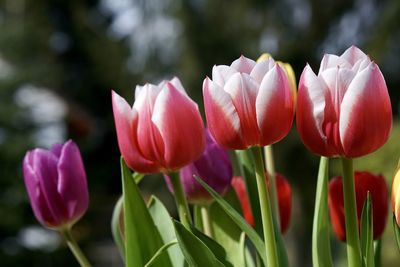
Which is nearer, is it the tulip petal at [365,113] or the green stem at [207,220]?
the tulip petal at [365,113]

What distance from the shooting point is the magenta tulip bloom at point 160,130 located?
1.80 feet

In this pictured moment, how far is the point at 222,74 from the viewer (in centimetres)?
54

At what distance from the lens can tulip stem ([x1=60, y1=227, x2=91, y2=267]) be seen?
1.97 feet

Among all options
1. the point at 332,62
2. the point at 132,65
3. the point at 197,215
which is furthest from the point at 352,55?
the point at 132,65

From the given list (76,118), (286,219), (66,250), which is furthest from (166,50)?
(286,219)

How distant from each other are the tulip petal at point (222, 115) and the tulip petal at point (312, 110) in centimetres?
4

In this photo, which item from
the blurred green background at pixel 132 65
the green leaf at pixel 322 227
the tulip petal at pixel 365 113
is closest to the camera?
the tulip petal at pixel 365 113

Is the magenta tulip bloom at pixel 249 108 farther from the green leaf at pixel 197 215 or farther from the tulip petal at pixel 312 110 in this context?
the green leaf at pixel 197 215

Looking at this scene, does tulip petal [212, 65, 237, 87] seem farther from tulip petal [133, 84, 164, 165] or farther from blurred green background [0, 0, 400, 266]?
blurred green background [0, 0, 400, 266]

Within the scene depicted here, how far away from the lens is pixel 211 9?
7.65m

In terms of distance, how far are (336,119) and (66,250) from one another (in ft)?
17.7

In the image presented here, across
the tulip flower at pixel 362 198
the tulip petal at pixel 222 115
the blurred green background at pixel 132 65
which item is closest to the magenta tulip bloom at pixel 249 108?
the tulip petal at pixel 222 115

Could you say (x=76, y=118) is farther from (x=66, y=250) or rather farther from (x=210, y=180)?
(x=210, y=180)

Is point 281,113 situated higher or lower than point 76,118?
lower
